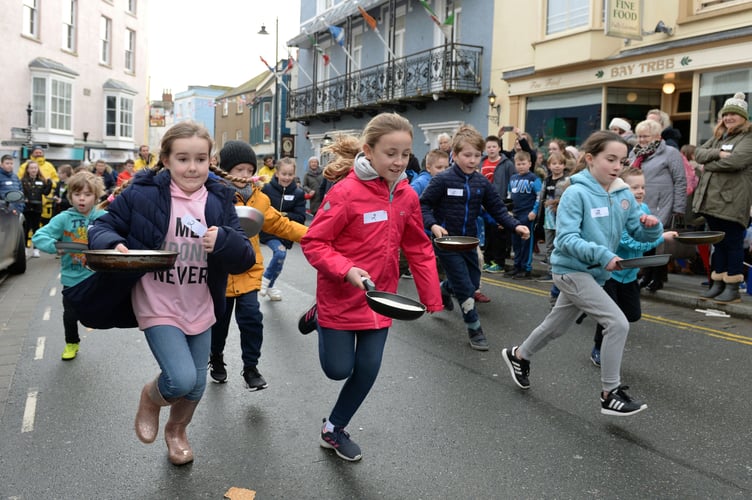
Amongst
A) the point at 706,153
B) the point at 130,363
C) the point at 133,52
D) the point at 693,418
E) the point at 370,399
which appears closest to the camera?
the point at 693,418

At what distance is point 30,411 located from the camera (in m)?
4.81

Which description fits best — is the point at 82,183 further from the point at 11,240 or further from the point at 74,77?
the point at 74,77

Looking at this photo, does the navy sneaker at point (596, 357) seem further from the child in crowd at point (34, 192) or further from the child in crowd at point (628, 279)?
the child in crowd at point (34, 192)

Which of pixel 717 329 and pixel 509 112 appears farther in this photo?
pixel 509 112

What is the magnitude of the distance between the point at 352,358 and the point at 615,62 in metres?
14.1

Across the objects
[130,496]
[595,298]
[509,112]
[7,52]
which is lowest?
[130,496]

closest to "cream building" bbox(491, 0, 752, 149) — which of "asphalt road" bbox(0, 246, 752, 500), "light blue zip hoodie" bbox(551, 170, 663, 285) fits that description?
"asphalt road" bbox(0, 246, 752, 500)

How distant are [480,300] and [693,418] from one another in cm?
448

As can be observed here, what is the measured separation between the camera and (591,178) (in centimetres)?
478

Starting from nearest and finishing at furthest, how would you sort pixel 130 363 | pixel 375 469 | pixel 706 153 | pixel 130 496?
pixel 130 496 → pixel 375 469 → pixel 130 363 → pixel 706 153

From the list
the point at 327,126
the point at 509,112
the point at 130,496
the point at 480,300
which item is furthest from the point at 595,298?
the point at 327,126

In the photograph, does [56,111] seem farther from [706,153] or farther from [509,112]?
[706,153]

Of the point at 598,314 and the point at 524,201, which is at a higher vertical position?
the point at 524,201

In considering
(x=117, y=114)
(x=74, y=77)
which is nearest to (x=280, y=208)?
(x=74, y=77)
